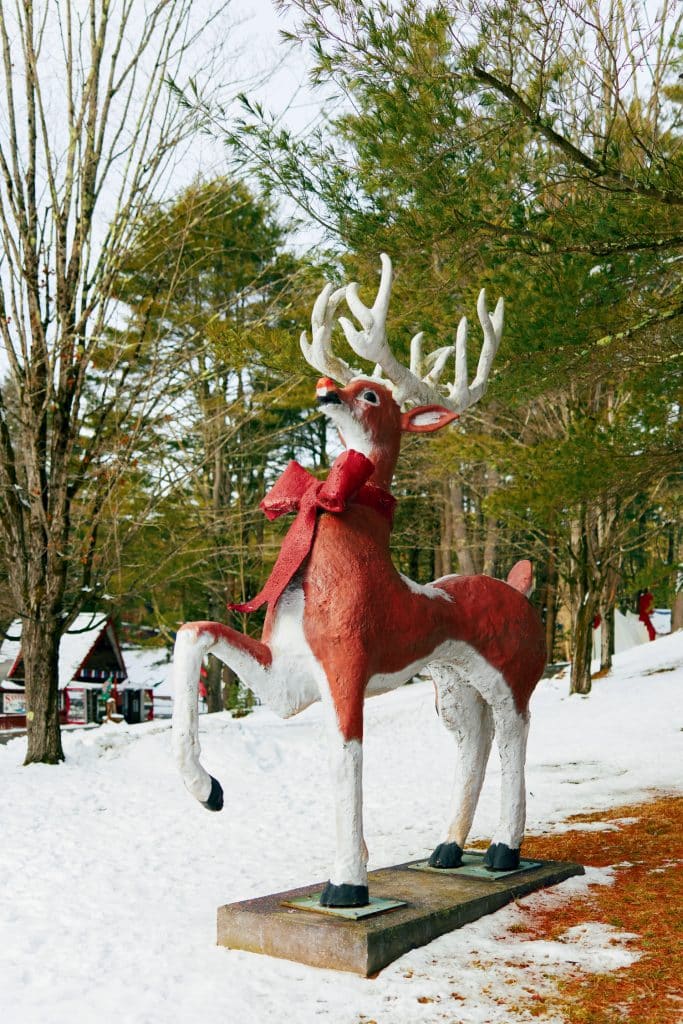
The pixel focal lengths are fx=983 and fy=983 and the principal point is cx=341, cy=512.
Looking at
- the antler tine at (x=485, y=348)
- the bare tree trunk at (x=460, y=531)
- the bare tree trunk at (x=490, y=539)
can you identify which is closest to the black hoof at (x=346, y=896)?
the antler tine at (x=485, y=348)

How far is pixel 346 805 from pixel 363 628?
70 centimetres

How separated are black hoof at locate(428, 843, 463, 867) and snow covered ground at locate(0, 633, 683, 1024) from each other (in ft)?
1.56

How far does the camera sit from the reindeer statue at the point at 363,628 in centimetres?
392

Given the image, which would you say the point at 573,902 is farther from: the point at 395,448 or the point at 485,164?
the point at 485,164

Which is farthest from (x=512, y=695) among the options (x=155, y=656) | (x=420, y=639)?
(x=155, y=656)

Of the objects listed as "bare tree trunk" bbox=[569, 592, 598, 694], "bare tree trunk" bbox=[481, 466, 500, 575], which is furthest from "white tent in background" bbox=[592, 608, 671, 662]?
"bare tree trunk" bbox=[569, 592, 598, 694]

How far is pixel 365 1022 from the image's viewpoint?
128 inches

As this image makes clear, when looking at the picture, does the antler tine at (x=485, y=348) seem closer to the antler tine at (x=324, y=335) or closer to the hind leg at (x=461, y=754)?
the antler tine at (x=324, y=335)

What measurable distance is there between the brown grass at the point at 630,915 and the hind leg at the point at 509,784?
40 centimetres

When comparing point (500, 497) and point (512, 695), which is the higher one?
point (500, 497)

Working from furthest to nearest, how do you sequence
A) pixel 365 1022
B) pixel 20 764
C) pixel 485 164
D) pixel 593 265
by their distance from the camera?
pixel 20 764 → pixel 593 265 → pixel 485 164 → pixel 365 1022

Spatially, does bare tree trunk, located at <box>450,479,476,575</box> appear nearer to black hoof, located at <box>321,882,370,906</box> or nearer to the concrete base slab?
the concrete base slab

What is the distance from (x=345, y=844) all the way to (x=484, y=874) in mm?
1086

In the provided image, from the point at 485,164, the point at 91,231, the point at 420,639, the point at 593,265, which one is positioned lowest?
the point at 420,639
